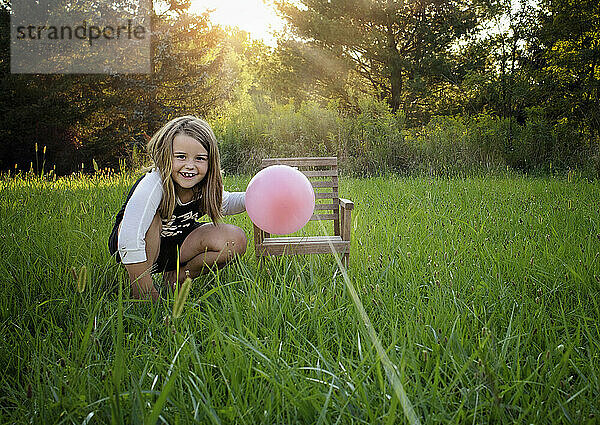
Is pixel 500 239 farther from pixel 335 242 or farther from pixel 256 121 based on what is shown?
pixel 256 121

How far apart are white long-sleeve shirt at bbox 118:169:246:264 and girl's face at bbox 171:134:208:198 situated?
11 cm

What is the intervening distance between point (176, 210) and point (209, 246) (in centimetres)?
29

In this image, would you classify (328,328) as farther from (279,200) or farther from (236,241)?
(236,241)

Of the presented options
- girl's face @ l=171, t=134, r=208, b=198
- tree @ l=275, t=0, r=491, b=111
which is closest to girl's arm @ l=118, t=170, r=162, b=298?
girl's face @ l=171, t=134, r=208, b=198

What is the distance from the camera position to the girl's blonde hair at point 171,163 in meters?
2.27

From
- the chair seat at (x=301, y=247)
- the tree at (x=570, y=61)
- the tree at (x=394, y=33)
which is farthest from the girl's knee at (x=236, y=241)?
the tree at (x=394, y=33)

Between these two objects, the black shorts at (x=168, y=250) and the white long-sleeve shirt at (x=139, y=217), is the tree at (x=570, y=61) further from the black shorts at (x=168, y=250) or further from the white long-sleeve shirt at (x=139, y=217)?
the white long-sleeve shirt at (x=139, y=217)

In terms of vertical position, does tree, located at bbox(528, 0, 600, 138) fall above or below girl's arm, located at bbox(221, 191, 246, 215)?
above

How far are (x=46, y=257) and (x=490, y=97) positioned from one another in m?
10.2

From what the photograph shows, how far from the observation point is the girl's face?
2.28 metres

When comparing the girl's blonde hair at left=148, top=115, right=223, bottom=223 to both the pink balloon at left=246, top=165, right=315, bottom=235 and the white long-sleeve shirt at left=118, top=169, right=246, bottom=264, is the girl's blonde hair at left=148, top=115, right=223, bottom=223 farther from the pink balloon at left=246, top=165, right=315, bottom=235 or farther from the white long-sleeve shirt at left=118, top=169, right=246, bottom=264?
the pink balloon at left=246, top=165, right=315, bottom=235

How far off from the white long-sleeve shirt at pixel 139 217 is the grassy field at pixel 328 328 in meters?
0.21

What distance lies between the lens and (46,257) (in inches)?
106

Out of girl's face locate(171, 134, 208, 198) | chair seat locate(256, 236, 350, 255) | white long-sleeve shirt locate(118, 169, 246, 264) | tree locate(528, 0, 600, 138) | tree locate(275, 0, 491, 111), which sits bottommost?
chair seat locate(256, 236, 350, 255)
